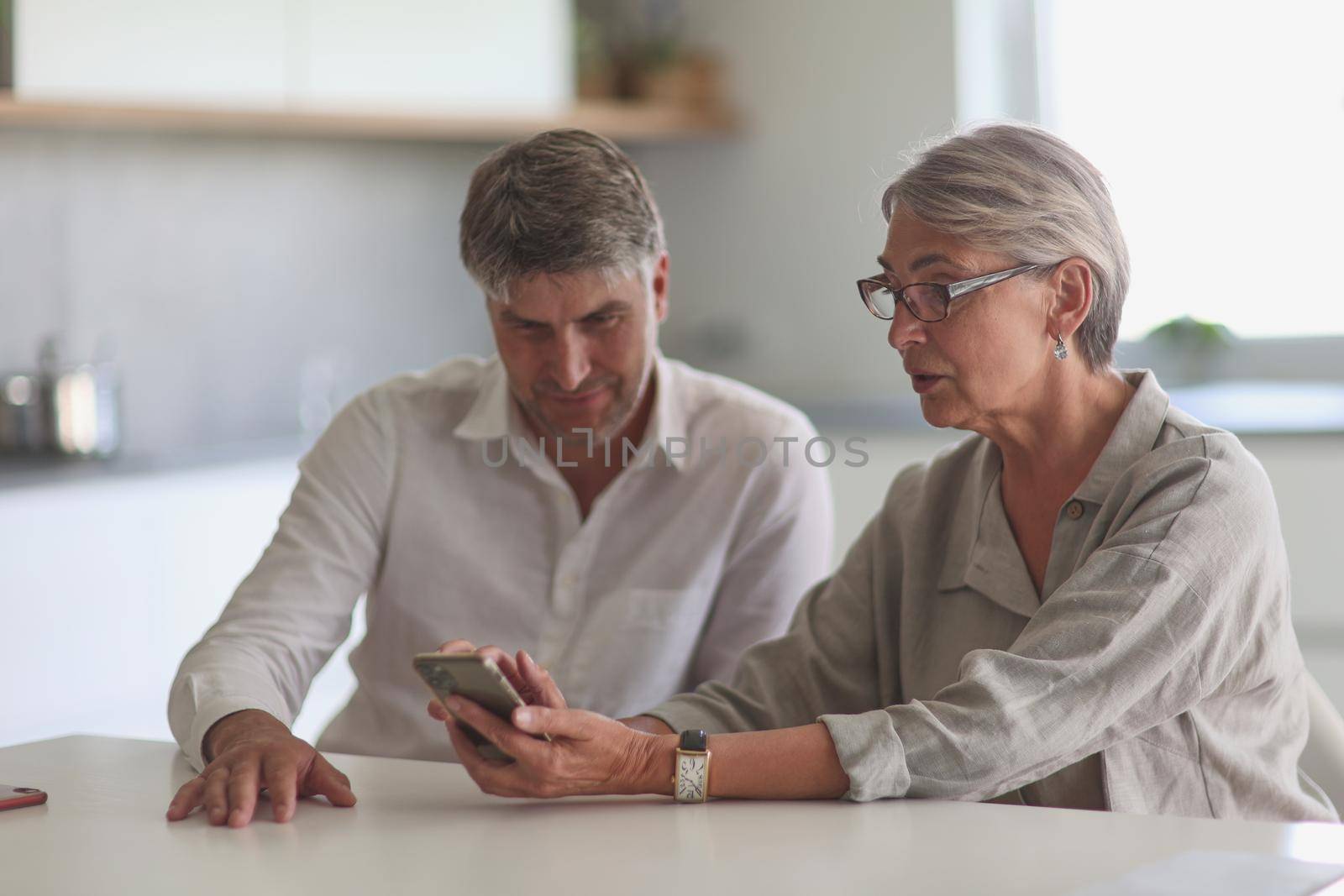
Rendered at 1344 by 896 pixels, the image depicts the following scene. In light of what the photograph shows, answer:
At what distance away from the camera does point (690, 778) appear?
1235 millimetres

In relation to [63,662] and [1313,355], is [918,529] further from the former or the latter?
[1313,355]

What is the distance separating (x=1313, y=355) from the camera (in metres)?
3.61

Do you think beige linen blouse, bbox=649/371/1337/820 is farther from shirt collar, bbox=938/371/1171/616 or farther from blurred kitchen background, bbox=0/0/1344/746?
blurred kitchen background, bbox=0/0/1344/746

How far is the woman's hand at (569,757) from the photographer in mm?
1228

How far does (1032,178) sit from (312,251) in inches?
108

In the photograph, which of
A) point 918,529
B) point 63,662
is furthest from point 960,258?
point 63,662

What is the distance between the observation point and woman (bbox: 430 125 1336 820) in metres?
1.23

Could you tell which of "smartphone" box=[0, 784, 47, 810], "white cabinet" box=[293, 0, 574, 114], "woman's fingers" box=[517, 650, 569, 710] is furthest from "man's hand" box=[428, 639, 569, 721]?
"white cabinet" box=[293, 0, 574, 114]

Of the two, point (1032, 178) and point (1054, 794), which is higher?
point (1032, 178)

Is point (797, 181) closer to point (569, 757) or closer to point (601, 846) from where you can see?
point (569, 757)

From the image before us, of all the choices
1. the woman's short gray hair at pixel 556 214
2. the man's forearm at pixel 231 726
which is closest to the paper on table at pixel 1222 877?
the man's forearm at pixel 231 726

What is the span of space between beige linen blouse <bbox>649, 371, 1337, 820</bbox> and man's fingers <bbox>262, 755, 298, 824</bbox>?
392 millimetres

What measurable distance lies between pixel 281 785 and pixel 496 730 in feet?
0.63

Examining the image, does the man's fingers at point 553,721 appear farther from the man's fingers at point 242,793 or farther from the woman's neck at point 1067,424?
the woman's neck at point 1067,424
